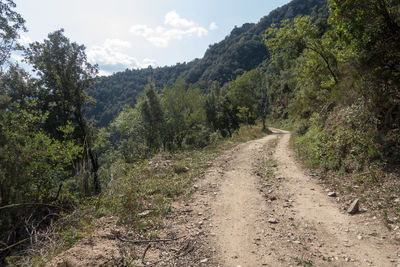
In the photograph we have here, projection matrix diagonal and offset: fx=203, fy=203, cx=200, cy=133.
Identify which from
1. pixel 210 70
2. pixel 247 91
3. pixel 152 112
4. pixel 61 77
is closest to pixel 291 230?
pixel 61 77

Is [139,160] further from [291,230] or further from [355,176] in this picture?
[355,176]

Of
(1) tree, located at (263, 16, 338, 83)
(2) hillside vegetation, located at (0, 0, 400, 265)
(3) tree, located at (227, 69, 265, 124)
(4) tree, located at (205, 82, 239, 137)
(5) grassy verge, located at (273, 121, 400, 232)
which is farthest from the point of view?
(4) tree, located at (205, 82, 239, 137)

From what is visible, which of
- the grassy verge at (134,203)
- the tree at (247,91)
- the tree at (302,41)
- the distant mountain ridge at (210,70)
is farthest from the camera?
the distant mountain ridge at (210,70)

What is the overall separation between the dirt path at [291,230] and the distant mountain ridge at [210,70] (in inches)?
4442

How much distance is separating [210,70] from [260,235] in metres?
148

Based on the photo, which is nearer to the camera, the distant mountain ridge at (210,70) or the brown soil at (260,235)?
the brown soil at (260,235)

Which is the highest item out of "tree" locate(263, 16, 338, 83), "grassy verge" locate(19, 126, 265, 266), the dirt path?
"tree" locate(263, 16, 338, 83)

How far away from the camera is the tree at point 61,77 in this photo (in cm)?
1459

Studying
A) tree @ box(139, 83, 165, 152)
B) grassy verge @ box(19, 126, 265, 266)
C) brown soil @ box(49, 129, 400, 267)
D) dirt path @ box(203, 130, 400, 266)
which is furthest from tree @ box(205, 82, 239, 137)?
brown soil @ box(49, 129, 400, 267)

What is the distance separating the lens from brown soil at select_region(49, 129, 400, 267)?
11.9 ft

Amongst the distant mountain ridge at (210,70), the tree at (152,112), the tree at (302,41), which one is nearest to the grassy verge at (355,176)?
the tree at (302,41)

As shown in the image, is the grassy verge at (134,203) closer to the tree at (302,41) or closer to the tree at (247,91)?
the tree at (302,41)

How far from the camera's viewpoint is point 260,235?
446 centimetres

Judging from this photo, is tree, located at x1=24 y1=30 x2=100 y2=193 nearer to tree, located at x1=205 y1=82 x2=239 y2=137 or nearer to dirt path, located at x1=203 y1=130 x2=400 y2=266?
dirt path, located at x1=203 y1=130 x2=400 y2=266
